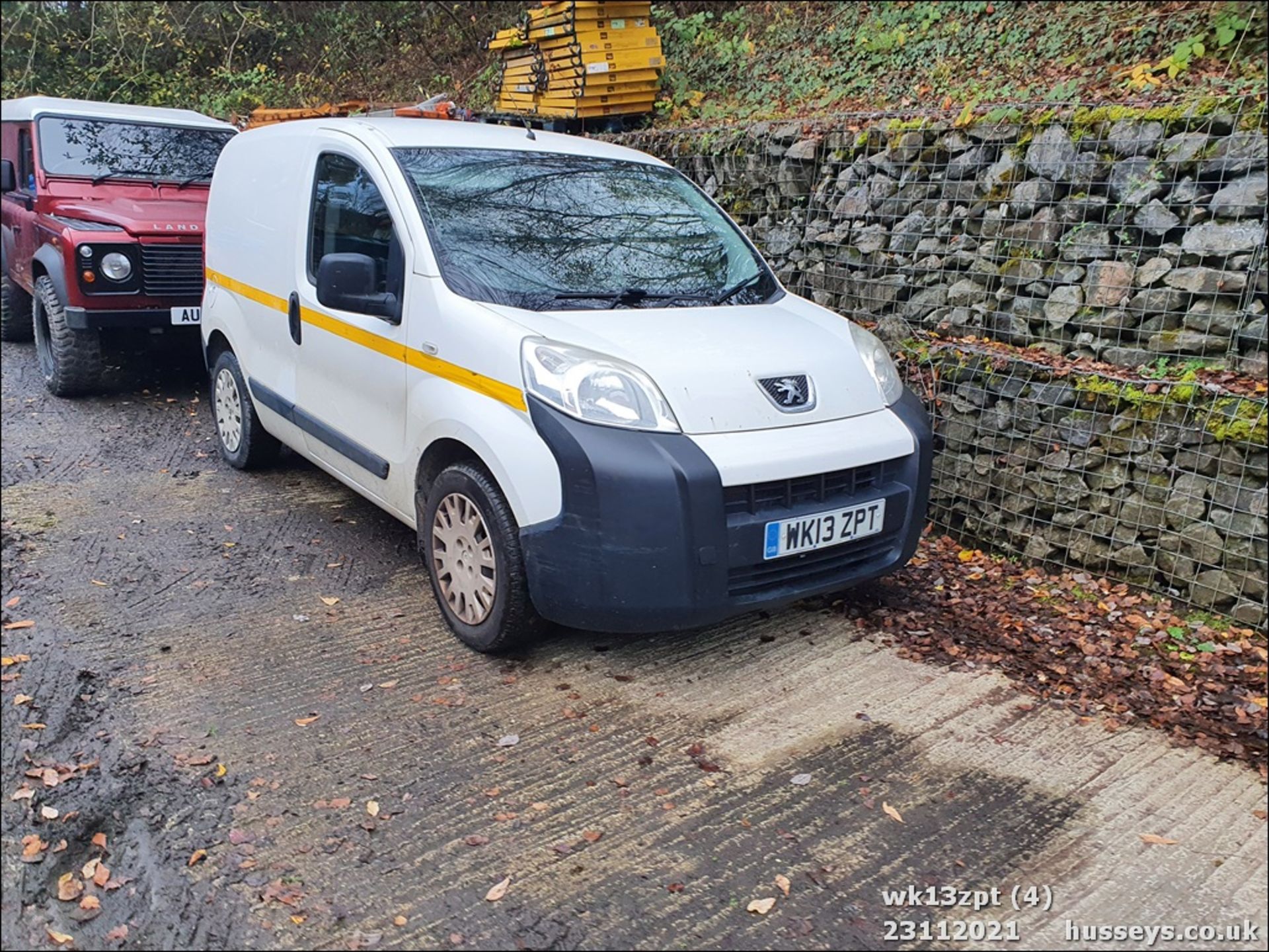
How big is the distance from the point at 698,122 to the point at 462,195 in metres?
5.24

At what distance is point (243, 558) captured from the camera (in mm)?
4832

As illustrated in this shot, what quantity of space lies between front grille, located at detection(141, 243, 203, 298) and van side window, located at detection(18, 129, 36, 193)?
5.27 feet

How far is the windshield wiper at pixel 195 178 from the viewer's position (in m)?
8.07

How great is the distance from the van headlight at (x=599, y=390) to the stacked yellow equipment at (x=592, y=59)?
6306 millimetres

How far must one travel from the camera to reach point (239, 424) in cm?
592

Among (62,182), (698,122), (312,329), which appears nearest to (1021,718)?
(312,329)

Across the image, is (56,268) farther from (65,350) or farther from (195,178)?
(195,178)

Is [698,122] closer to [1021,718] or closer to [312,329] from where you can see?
[312,329]

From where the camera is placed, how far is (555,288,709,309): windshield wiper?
397cm

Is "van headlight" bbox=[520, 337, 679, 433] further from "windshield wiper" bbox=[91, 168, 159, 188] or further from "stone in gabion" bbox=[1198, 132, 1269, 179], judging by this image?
"windshield wiper" bbox=[91, 168, 159, 188]

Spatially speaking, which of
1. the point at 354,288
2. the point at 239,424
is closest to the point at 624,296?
the point at 354,288

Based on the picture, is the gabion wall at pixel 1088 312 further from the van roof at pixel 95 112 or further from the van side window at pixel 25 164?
the van side window at pixel 25 164

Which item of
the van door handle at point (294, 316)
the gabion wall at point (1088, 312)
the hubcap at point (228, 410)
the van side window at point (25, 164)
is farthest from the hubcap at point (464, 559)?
the van side window at point (25, 164)

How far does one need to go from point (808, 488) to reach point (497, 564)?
1181 mm
